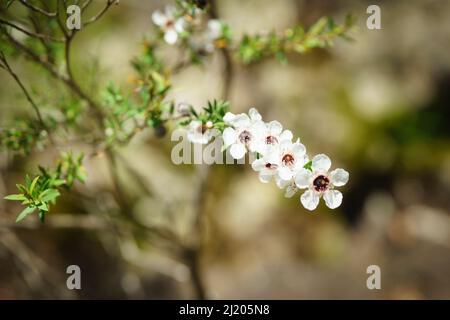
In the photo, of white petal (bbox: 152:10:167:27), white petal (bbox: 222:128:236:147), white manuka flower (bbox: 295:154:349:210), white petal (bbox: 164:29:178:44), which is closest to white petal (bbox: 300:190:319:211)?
white manuka flower (bbox: 295:154:349:210)

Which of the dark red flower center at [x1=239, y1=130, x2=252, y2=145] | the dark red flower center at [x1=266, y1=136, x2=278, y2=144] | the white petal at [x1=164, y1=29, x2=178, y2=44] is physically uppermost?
the white petal at [x1=164, y1=29, x2=178, y2=44]

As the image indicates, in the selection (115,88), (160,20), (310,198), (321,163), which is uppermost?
(160,20)

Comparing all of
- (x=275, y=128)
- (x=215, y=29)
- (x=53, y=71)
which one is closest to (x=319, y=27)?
(x=215, y=29)

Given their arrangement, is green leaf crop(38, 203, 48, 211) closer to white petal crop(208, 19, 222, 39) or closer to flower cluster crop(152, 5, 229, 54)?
flower cluster crop(152, 5, 229, 54)

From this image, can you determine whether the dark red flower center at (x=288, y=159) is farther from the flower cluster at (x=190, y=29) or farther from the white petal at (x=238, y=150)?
the flower cluster at (x=190, y=29)

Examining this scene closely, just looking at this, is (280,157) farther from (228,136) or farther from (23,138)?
(23,138)

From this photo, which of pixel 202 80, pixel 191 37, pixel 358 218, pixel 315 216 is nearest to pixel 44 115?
pixel 191 37
